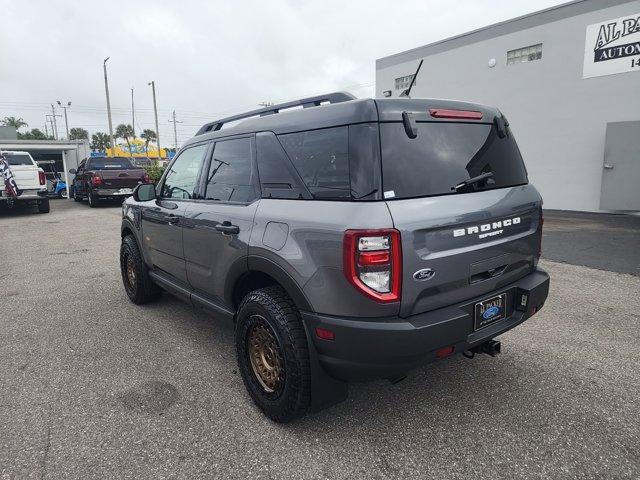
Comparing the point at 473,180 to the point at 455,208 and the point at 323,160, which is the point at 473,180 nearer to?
the point at 455,208

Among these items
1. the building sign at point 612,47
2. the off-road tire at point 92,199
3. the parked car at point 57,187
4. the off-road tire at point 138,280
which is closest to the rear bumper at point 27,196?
the off-road tire at point 92,199

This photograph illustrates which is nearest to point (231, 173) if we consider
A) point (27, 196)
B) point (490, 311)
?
point (490, 311)

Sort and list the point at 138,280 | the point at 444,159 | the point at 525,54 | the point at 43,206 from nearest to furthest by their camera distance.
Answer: the point at 444,159, the point at 138,280, the point at 525,54, the point at 43,206

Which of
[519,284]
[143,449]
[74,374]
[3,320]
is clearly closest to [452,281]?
[519,284]

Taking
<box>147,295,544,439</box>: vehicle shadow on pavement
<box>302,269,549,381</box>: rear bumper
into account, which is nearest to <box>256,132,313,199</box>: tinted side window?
<box>302,269,549,381</box>: rear bumper

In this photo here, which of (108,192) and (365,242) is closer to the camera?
(365,242)

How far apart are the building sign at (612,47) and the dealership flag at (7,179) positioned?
16556 mm

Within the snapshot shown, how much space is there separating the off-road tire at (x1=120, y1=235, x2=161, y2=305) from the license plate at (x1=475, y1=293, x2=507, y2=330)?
3.46 m

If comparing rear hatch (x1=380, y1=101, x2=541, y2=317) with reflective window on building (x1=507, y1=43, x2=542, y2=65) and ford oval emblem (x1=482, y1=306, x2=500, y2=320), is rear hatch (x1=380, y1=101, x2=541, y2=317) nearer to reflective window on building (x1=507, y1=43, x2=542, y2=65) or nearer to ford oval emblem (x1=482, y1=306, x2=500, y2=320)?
ford oval emblem (x1=482, y1=306, x2=500, y2=320)

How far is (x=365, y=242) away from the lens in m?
2.02

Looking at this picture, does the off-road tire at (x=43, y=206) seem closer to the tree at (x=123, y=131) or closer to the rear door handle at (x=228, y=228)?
the rear door handle at (x=228, y=228)

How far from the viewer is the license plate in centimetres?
235

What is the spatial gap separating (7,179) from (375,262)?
13716 millimetres

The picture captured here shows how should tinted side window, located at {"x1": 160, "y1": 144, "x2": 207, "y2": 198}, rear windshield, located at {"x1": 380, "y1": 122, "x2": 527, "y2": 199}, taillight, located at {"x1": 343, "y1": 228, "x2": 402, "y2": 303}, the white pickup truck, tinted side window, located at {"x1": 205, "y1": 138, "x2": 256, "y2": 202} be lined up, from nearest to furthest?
taillight, located at {"x1": 343, "y1": 228, "x2": 402, "y2": 303}, rear windshield, located at {"x1": 380, "y1": 122, "x2": 527, "y2": 199}, tinted side window, located at {"x1": 205, "y1": 138, "x2": 256, "y2": 202}, tinted side window, located at {"x1": 160, "y1": 144, "x2": 207, "y2": 198}, the white pickup truck
